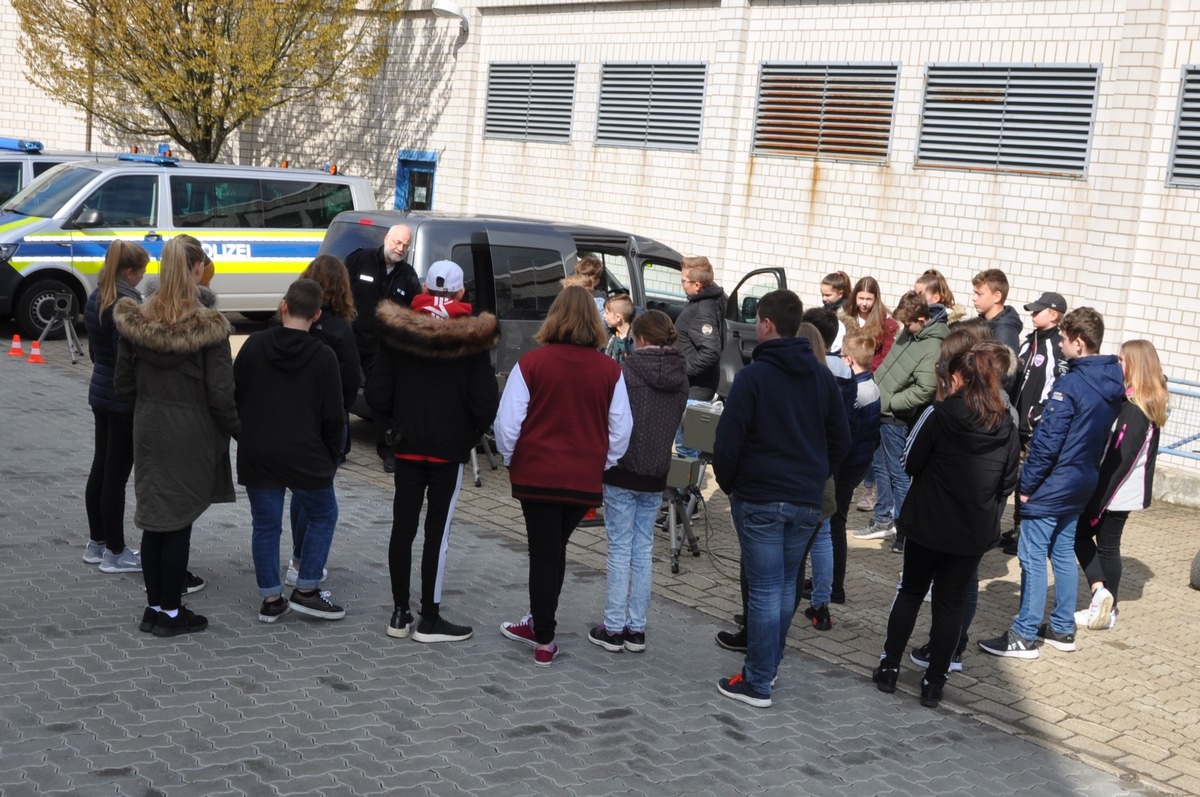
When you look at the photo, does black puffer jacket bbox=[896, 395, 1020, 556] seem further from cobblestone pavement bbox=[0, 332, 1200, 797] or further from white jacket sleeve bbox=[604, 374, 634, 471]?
white jacket sleeve bbox=[604, 374, 634, 471]

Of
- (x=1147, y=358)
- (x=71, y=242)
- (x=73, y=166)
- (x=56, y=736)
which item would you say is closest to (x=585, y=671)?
(x=56, y=736)

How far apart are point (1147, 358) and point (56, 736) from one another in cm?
614

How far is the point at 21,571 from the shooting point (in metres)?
6.63

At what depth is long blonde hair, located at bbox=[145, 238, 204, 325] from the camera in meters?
Result: 5.76

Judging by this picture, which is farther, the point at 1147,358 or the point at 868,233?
the point at 868,233

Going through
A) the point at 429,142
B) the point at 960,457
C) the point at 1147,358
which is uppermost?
the point at 429,142

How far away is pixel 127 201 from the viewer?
14.3 meters

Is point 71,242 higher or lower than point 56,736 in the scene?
higher

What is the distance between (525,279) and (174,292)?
4.96 m

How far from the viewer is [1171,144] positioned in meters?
12.0

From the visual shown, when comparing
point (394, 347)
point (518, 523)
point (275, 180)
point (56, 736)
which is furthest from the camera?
point (275, 180)

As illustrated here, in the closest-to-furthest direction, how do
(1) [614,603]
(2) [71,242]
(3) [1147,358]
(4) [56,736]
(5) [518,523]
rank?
(4) [56,736], (1) [614,603], (3) [1147,358], (5) [518,523], (2) [71,242]

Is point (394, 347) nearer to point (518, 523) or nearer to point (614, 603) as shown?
point (614, 603)

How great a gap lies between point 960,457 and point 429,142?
16.3 m
